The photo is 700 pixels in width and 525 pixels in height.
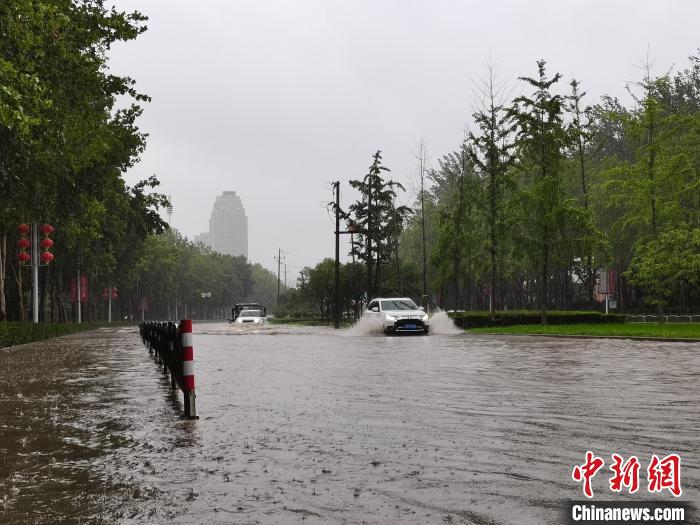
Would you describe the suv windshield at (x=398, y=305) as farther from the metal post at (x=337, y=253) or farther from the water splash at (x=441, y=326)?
the metal post at (x=337, y=253)

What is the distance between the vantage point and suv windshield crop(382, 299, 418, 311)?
34.8 metres

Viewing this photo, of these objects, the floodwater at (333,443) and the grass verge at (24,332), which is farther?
the grass verge at (24,332)

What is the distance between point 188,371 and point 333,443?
249 centimetres

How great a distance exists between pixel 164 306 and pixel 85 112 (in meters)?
111

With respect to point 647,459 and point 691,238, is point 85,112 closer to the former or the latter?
A: point 647,459

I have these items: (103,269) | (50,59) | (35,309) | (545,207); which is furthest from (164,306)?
(50,59)

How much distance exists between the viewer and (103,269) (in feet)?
207

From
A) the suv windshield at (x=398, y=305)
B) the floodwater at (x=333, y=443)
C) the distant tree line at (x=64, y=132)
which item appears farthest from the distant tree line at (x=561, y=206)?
the floodwater at (x=333, y=443)

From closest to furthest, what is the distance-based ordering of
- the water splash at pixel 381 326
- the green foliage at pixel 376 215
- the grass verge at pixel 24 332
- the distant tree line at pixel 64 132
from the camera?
1. the distant tree line at pixel 64 132
2. the grass verge at pixel 24 332
3. the water splash at pixel 381 326
4. the green foliage at pixel 376 215

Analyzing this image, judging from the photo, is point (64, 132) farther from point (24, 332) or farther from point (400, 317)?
point (400, 317)

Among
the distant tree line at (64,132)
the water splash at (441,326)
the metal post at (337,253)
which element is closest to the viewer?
the distant tree line at (64,132)

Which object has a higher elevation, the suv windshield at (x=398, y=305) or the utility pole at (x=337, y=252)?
the utility pole at (x=337, y=252)

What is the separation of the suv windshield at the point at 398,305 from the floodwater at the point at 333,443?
20.5 metres

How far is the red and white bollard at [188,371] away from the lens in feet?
28.9
